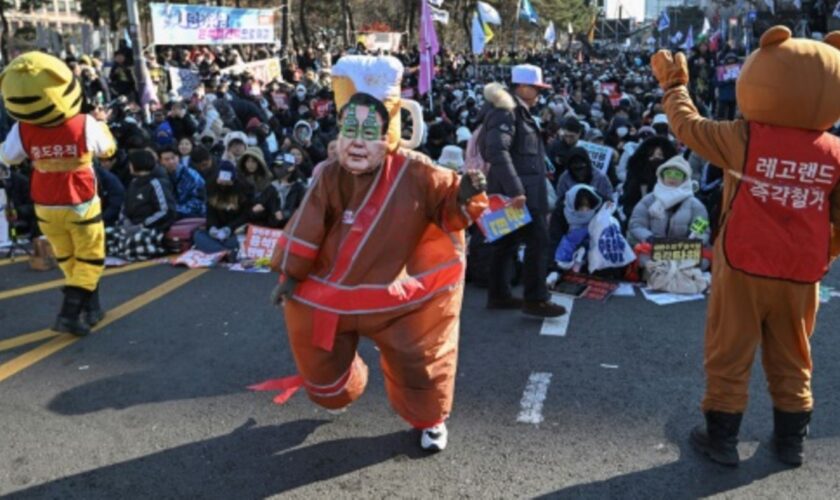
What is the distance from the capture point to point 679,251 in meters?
6.12

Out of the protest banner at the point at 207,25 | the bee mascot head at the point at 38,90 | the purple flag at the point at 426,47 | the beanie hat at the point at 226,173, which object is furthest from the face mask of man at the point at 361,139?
the protest banner at the point at 207,25

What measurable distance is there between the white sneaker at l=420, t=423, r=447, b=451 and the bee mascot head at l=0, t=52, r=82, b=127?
10.4 ft

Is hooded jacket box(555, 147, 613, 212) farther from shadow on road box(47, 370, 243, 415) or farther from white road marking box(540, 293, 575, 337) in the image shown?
shadow on road box(47, 370, 243, 415)

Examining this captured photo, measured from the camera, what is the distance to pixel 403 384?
335 cm

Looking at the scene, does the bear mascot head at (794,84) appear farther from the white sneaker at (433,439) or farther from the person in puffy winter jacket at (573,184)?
the person in puffy winter jacket at (573,184)

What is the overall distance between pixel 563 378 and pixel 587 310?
A: 139cm

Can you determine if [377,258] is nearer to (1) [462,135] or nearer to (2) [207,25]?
(1) [462,135]

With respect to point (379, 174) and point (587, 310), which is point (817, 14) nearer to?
point (587, 310)

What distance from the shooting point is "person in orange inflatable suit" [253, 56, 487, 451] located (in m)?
3.21

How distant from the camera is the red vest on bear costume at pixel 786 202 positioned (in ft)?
9.95

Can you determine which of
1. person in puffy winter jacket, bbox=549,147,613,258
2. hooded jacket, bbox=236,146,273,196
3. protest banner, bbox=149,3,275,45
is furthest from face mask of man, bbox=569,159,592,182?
protest banner, bbox=149,3,275,45

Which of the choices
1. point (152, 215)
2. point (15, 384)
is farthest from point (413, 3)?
point (15, 384)

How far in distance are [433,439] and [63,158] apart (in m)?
3.18

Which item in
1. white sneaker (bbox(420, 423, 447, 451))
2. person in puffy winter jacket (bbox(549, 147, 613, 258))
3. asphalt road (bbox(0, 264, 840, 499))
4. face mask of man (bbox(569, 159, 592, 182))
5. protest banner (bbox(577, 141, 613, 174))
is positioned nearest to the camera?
asphalt road (bbox(0, 264, 840, 499))
